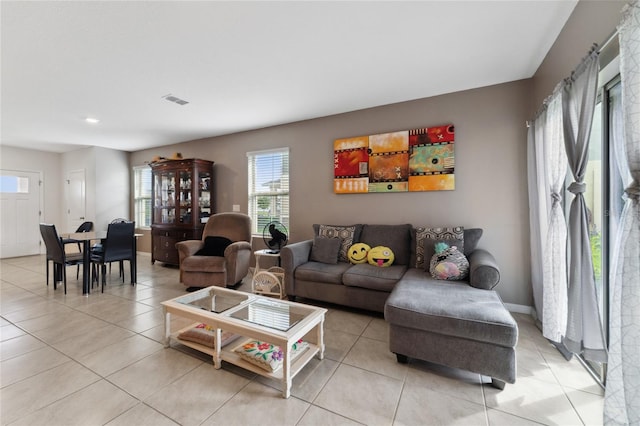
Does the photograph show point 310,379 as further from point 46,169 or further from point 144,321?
point 46,169

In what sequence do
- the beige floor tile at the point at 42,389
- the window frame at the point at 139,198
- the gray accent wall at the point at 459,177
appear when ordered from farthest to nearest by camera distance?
the window frame at the point at 139,198 → the gray accent wall at the point at 459,177 → the beige floor tile at the point at 42,389

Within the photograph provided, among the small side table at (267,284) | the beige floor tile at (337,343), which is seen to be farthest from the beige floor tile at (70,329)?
the beige floor tile at (337,343)

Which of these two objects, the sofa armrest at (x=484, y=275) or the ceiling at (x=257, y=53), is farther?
the sofa armrest at (x=484, y=275)

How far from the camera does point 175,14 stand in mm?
1849

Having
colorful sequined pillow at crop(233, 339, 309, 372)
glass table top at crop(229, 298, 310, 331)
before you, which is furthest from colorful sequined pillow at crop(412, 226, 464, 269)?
colorful sequined pillow at crop(233, 339, 309, 372)

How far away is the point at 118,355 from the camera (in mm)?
2025

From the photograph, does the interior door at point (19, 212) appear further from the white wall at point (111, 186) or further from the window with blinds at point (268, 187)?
the window with blinds at point (268, 187)

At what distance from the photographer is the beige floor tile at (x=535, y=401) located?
4.75ft

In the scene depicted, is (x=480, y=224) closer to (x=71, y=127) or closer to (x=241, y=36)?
(x=241, y=36)

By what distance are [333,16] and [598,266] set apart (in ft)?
8.53

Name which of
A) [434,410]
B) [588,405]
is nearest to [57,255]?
[434,410]

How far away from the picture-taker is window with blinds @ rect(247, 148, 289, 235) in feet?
14.2

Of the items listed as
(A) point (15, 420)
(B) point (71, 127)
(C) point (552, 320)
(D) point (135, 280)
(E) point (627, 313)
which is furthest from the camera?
(B) point (71, 127)

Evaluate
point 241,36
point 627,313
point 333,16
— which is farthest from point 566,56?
point 241,36
